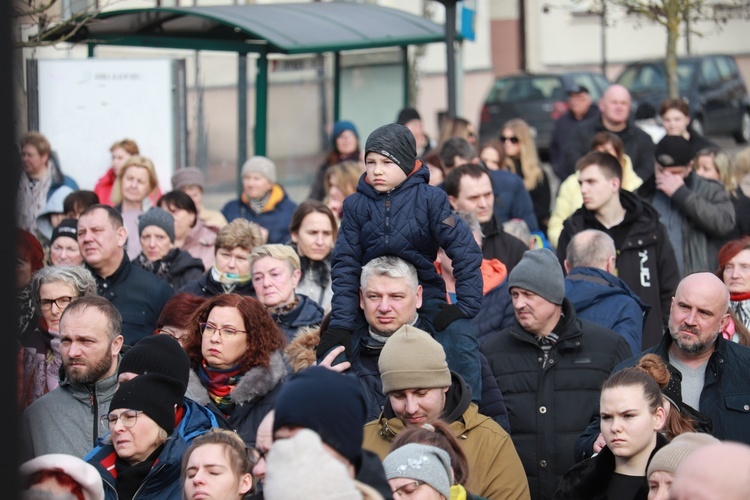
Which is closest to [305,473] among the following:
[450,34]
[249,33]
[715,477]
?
[715,477]

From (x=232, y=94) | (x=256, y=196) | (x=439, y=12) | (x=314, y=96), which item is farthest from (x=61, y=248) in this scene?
(x=439, y=12)

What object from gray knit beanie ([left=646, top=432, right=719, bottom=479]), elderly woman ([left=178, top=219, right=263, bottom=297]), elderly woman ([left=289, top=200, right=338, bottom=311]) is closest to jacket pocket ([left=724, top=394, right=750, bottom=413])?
gray knit beanie ([left=646, top=432, right=719, bottom=479])

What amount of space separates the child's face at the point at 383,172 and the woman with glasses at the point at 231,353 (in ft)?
3.11

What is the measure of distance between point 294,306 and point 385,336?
169cm

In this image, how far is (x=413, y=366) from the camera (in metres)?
4.52

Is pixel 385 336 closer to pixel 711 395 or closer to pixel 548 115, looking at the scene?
pixel 711 395

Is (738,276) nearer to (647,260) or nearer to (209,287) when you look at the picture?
(647,260)

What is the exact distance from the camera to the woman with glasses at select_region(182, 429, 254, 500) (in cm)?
425

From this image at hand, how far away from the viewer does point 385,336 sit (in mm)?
5285

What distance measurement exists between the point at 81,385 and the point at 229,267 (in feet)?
7.52

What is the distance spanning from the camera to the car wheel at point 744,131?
89.9 ft

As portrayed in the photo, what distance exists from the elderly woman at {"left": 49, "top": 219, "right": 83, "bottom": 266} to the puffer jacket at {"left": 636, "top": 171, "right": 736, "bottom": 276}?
14.0ft

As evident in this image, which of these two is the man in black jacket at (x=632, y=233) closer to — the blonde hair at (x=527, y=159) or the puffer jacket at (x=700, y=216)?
the puffer jacket at (x=700, y=216)

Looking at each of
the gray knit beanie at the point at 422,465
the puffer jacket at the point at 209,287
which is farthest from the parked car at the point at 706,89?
the gray knit beanie at the point at 422,465
